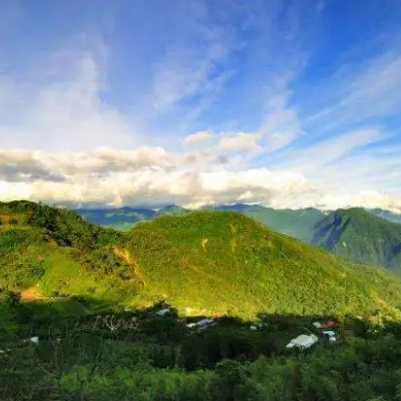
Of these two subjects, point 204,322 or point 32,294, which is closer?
point 32,294

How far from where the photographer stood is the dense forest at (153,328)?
1712 cm

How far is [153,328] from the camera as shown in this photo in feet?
365

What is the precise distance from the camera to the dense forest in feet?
56.2

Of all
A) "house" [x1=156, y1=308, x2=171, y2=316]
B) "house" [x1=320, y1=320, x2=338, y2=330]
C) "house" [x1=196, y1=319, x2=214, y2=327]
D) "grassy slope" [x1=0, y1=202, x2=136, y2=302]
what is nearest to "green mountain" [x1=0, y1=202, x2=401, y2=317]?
"grassy slope" [x1=0, y1=202, x2=136, y2=302]

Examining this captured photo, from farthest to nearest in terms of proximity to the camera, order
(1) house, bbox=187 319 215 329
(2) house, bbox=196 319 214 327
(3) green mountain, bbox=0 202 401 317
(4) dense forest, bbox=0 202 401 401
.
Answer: (2) house, bbox=196 319 214 327 → (3) green mountain, bbox=0 202 401 317 → (1) house, bbox=187 319 215 329 → (4) dense forest, bbox=0 202 401 401

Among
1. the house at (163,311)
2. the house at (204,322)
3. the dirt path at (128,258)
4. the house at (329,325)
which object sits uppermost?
the dirt path at (128,258)

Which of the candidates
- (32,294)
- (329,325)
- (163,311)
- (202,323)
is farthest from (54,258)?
(329,325)

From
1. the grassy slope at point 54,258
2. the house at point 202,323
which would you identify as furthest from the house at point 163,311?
the grassy slope at point 54,258

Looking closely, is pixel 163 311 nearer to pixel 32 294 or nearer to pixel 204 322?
pixel 204 322

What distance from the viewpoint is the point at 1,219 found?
445 ft

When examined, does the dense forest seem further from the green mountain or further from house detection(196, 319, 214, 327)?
house detection(196, 319, 214, 327)

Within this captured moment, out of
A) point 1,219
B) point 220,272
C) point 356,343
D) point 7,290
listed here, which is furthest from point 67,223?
point 356,343

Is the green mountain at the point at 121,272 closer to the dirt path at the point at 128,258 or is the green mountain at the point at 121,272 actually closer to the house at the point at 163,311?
the dirt path at the point at 128,258

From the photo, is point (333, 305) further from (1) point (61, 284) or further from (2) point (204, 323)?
(1) point (61, 284)
